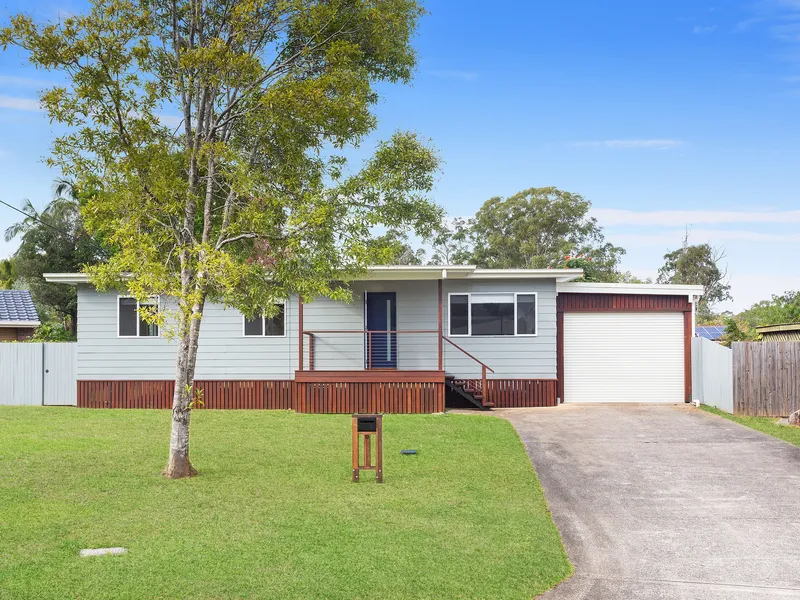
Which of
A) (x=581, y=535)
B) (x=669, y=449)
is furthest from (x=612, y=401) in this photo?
(x=581, y=535)

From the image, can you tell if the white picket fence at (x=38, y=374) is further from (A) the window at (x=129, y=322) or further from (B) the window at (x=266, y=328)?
(B) the window at (x=266, y=328)

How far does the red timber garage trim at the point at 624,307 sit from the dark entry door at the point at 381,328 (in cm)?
386

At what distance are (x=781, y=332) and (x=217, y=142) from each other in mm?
13949

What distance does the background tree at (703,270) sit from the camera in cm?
4188

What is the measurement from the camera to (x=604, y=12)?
20438mm

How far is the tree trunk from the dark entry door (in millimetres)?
8666

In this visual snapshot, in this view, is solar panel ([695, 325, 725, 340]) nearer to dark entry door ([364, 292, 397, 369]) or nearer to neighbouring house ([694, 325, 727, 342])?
neighbouring house ([694, 325, 727, 342])

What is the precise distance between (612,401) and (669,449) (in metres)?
6.82

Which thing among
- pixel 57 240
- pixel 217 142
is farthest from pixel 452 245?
pixel 217 142

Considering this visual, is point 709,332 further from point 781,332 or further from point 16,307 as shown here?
point 16,307

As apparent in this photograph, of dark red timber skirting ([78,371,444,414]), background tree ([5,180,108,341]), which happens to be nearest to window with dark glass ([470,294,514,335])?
dark red timber skirting ([78,371,444,414])

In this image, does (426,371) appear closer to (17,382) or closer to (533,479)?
(533,479)

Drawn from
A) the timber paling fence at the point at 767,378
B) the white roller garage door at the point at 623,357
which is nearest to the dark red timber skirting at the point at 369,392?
the white roller garage door at the point at 623,357

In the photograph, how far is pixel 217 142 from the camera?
9.84m
